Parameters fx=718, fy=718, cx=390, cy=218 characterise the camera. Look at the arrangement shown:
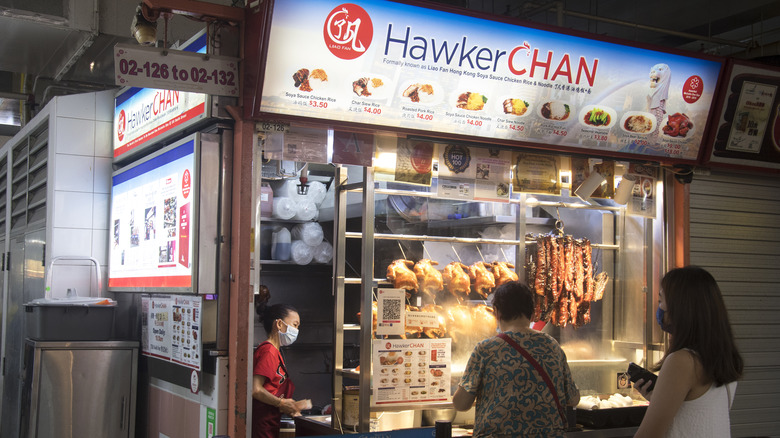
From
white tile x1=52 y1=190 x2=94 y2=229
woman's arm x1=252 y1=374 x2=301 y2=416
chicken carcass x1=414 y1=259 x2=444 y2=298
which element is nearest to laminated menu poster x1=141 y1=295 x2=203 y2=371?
woman's arm x1=252 y1=374 x2=301 y2=416

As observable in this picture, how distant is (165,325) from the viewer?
571 cm

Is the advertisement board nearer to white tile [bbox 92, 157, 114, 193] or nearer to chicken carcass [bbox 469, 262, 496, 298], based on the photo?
white tile [bbox 92, 157, 114, 193]

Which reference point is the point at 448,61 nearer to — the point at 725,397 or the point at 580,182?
the point at 580,182

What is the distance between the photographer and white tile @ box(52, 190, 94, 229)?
21.9 feet

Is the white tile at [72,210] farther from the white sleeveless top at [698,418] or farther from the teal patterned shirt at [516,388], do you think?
the white sleeveless top at [698,418]

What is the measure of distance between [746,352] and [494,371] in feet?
12.2

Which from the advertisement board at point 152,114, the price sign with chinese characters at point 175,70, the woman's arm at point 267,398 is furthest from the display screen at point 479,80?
the woman's arm at point 267,398

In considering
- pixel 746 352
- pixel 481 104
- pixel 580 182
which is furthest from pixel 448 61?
pixel 746 352

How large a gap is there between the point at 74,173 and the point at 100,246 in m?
0.74

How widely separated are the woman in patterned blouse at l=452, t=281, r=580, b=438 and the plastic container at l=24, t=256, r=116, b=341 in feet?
11.1

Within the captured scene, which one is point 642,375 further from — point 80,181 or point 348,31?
point 80,181

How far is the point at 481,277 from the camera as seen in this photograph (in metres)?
6.30

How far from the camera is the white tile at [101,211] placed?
6902mm

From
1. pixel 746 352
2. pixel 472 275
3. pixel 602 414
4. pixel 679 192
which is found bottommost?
pixel 602 414
